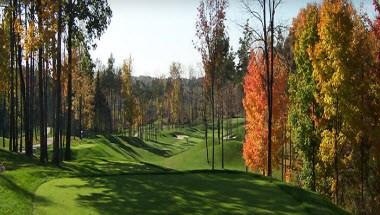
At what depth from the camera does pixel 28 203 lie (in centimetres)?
1680

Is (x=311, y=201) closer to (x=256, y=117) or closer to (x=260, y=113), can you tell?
(x=260, y=113)

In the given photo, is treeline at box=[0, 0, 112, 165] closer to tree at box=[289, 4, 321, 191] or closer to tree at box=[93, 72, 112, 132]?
tree at box=[289, 4, 321, 191]

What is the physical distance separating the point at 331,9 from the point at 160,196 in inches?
621

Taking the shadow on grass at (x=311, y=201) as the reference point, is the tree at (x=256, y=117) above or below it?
above

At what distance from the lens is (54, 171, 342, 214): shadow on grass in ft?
52.5

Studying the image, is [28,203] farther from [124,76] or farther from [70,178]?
[124,76]

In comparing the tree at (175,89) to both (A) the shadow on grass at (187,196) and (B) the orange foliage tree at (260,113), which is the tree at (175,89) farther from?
(A) the shadow on grass at (187,196)

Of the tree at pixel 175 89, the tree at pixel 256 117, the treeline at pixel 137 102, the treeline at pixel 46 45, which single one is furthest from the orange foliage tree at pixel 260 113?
the tree at pixel 175 89

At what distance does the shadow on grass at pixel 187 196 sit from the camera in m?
16.0

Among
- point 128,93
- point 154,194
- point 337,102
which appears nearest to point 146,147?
point 128,93

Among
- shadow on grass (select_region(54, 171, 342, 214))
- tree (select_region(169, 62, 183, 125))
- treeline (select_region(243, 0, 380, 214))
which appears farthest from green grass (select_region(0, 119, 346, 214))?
tree (select_region(169, 62, 183, 125))

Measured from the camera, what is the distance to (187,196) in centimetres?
1778

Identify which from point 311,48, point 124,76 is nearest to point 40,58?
point 311,48

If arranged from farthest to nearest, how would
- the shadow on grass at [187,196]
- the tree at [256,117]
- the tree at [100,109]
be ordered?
the tree at [100,109]
the tree at [256,117]
the shadow on grass at [187,196]
